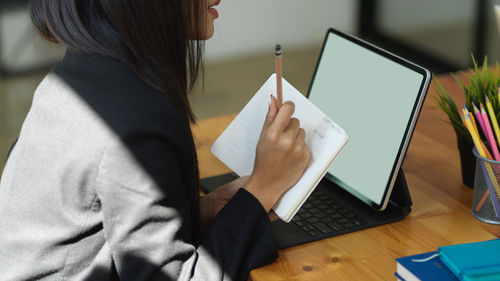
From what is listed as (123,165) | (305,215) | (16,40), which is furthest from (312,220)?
(16,40)

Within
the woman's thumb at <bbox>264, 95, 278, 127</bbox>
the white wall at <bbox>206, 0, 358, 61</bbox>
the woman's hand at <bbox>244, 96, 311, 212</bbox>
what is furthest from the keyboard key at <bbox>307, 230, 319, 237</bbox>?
the white wall at <bbox>206, 0, 358, 61</bbox>

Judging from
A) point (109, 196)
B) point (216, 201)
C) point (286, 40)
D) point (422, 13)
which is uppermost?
point (109, 196)

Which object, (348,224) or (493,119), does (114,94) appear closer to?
(348,224)

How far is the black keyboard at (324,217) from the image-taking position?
1266 millimetres

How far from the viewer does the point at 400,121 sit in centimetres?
129

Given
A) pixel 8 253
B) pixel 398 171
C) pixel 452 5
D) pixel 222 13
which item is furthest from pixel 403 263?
pixel 222 13

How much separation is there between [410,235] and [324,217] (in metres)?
0.16

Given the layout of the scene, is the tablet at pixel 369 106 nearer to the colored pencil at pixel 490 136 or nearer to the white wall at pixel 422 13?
the colored pencil at pixel 490 136

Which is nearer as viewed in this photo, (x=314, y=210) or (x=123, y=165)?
(x=123, y=165)

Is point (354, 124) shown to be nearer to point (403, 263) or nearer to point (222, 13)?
point (403, 263)

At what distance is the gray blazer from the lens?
1.04 m

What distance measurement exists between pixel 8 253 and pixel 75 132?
0.26 metres

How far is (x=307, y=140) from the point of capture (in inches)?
48.5

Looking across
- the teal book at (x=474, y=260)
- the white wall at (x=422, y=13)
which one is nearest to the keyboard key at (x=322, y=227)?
the teal book at (x=474, y=260)
